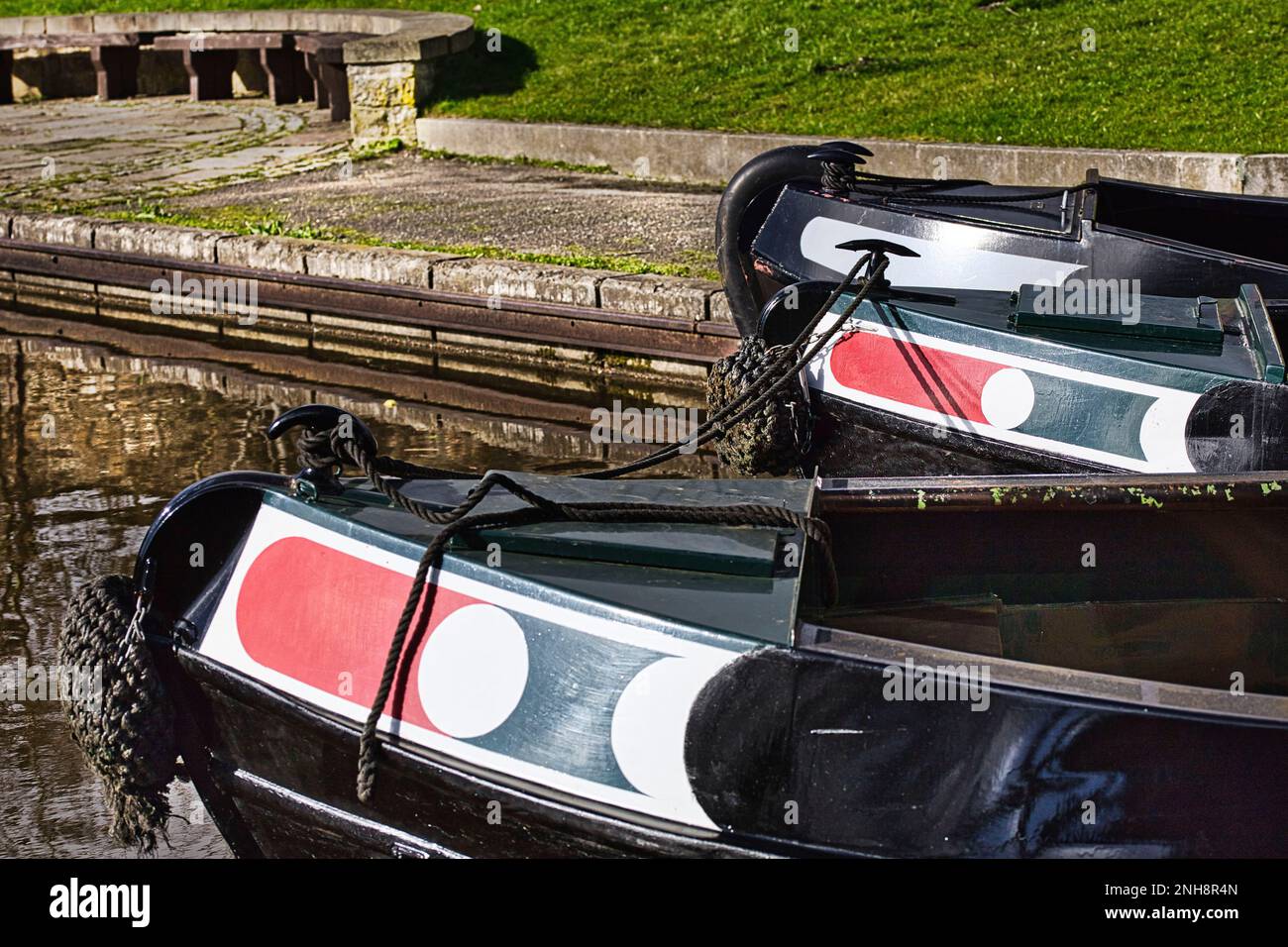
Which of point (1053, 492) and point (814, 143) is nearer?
point (1053, 492)

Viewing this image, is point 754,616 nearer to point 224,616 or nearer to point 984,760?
point 984,760

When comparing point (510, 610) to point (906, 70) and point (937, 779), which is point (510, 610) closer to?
point (937, 779)

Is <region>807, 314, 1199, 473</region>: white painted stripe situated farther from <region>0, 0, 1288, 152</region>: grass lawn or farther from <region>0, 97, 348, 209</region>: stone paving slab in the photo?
<region>0, 97, 348, 209</region>: stone paving slab

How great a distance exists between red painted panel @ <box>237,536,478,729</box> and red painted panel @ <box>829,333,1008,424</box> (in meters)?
2.31

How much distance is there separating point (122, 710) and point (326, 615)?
1.55 feet

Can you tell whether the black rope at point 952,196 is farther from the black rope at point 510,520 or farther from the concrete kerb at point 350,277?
the black rope at point 510,520

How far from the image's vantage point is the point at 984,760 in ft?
8.30

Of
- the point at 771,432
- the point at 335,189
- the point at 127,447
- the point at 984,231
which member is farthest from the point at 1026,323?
the point at 335,189

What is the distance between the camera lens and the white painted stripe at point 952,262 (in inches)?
200

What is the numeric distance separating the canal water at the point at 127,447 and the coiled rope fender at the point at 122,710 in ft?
0.99

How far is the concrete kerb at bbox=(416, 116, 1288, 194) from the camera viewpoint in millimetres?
8305

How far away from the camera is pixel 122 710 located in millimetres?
2988
